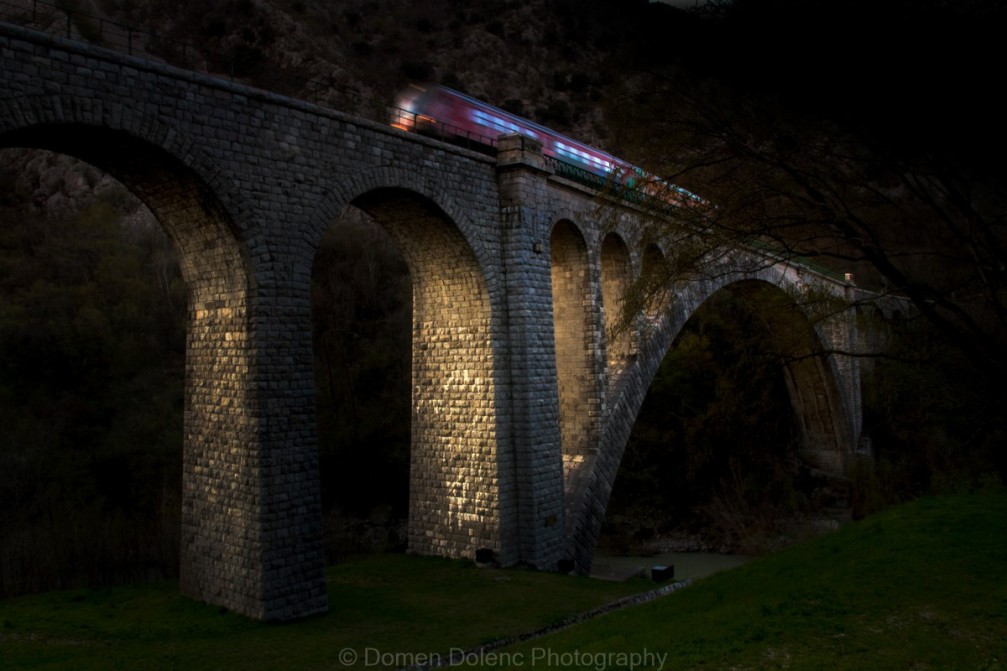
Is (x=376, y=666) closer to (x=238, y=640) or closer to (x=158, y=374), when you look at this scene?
(x=238, y=640)

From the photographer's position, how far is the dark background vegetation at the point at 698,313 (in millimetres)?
8023

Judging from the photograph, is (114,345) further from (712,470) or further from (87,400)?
(712,470)

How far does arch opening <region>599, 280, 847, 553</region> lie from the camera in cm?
2816

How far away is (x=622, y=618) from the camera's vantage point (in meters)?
9.28

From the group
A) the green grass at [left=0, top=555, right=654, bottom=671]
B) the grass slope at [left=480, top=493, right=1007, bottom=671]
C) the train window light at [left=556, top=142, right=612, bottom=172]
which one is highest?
the train window light at [left=556, top=142, right=612, bottom=172]

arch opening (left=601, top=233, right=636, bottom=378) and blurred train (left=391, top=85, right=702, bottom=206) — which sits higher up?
blurred train (left=391, top=85, right=702, bottom=206)

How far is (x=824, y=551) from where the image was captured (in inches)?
448

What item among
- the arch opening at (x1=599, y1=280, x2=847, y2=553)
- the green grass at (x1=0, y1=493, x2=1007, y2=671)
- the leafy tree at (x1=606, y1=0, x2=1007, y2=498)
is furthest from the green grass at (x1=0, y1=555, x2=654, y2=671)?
the arch opening at (x1=599, y1=280, x2=847, y2=553)

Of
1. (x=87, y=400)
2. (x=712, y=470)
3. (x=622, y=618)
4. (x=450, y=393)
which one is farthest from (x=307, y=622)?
(x=712, y=470)

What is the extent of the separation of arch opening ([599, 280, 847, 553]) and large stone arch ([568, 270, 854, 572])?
197 millimetres

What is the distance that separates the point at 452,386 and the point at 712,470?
66.1 ft

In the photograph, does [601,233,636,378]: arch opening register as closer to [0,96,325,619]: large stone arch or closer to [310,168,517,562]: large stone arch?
[310,168,517,562]: large stone arch

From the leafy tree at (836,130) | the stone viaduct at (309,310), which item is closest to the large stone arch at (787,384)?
the stone viaduct at (309,310)

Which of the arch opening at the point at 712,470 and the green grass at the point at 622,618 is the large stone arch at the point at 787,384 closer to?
the arch opening at the point at 712,470
